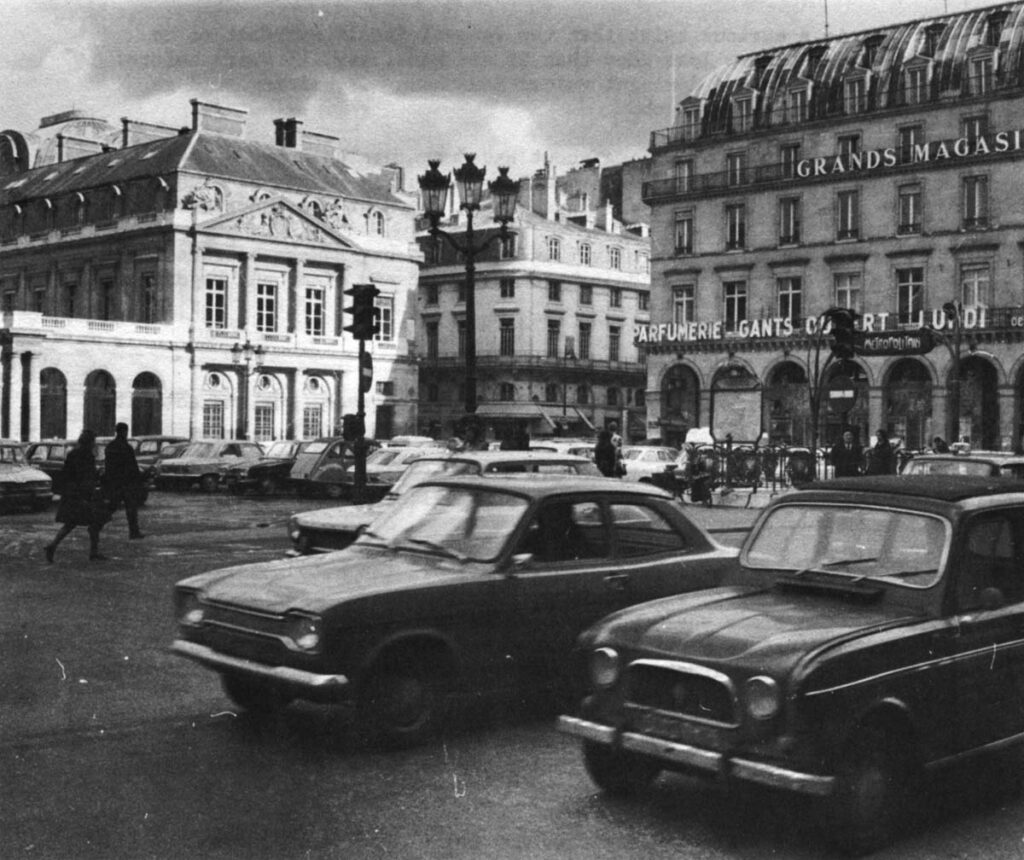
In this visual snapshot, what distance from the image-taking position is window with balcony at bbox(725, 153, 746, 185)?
5531cm

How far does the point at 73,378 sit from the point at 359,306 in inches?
1692

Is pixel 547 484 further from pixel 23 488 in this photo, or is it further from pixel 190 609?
pixel 23 488

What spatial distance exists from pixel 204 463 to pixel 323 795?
3082cm

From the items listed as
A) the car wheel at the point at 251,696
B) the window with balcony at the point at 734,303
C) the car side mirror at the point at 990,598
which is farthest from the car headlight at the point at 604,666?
the window with balcony at the point at 734,303

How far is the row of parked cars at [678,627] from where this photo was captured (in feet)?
19.1

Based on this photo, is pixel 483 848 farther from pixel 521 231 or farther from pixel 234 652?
pixel 521 231

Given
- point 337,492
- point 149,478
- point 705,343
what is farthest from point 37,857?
point 705,343

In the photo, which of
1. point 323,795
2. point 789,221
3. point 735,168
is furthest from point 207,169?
point 323,795

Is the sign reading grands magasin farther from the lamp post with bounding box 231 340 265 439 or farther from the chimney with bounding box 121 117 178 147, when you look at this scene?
the chimney with bounding box 121 117 178 147

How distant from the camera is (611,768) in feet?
21.5

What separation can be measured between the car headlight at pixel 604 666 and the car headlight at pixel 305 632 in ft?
5.16

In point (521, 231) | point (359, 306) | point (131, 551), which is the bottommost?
point (131, 551)

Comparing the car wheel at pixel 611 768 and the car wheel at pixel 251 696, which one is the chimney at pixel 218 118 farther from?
the car wheel at pixel 611 768

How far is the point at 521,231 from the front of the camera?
243ft
